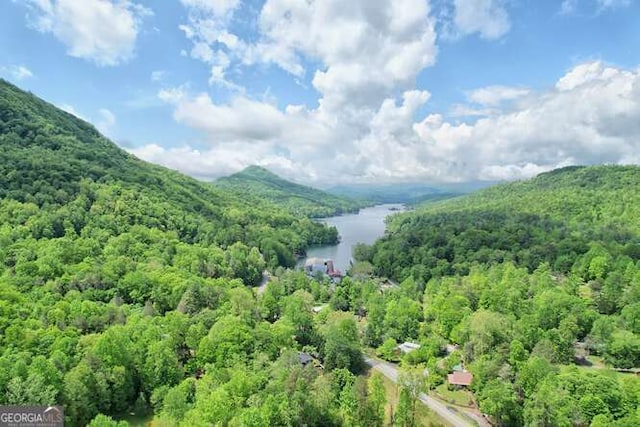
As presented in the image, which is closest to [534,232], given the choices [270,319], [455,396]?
[455,396]

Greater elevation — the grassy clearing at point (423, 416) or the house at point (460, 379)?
the house at point (460, 379)

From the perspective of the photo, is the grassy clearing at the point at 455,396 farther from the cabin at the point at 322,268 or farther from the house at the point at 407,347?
the cabin at the point at 322,268

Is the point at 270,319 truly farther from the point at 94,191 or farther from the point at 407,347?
the point at 94,191

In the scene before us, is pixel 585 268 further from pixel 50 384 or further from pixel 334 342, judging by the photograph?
pixel 50 384

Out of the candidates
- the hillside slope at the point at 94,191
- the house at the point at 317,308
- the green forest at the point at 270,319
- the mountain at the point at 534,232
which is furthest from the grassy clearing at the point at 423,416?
the hillside slope at the point at 94,191

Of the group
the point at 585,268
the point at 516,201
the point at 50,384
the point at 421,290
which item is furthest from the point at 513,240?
the point at 50,384

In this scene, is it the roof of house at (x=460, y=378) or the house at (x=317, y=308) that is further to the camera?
the house at (x=317, y=308)

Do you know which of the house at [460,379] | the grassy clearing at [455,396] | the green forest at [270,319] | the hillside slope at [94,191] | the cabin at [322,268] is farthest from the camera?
the cabin at [322,268]
